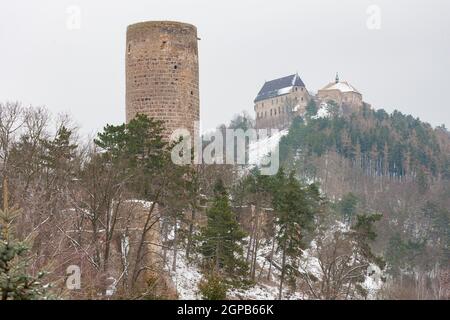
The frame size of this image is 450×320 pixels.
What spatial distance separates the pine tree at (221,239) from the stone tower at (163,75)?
352 centimetres

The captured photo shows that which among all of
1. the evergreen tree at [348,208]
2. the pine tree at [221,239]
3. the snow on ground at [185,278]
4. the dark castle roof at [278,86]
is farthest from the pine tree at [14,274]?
the dark castle roof at [278,86]

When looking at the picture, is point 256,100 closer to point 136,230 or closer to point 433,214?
point 433,214

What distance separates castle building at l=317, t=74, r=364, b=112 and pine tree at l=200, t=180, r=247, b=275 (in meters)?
98.7

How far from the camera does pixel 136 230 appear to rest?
73.1 ft

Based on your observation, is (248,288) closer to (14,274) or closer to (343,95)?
(14,274)

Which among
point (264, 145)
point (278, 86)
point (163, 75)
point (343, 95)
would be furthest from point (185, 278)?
point (278, 86)

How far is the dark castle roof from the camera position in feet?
437

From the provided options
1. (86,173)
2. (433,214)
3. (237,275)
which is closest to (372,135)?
(433,214)

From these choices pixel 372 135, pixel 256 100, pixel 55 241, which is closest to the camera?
pixel 55 241

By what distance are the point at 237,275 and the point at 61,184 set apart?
6571 millimetres

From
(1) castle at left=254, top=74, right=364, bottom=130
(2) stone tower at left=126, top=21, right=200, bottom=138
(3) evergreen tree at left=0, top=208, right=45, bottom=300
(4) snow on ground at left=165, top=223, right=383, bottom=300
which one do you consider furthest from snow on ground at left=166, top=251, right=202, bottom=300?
(1) castle at left=254, top=74, right=364, bottom=130

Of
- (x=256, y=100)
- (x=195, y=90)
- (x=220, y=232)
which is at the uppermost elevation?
(x=256, y=100)

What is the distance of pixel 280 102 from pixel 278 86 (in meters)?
4.46

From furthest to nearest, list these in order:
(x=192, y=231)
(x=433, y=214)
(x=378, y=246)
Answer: (x=433, y=214), (x=378, y=246), (x=192, y=231)
